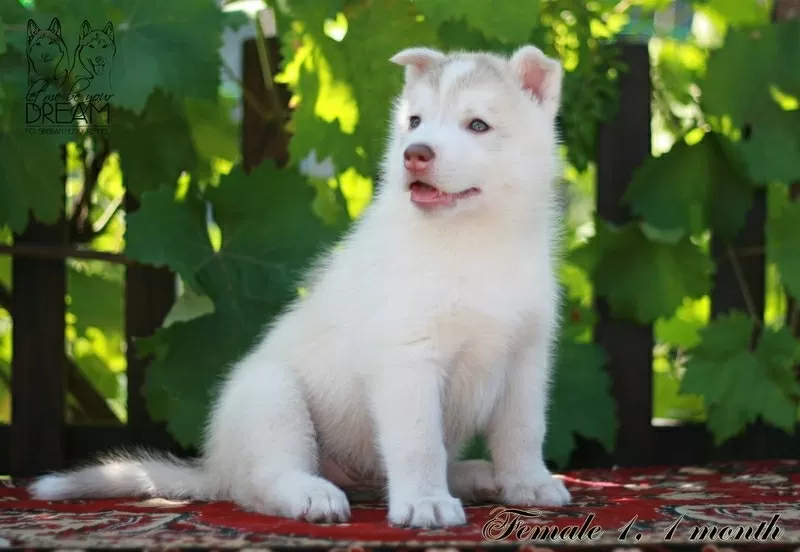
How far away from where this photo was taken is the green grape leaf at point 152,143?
3982 mm

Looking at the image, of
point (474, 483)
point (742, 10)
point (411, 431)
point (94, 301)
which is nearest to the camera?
point (411, 431)

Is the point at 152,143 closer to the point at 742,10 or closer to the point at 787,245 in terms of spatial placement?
the point at 787,245

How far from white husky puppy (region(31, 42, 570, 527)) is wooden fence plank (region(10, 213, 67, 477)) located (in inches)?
36.0

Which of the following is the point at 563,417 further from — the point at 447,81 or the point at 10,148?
the point at 10,148

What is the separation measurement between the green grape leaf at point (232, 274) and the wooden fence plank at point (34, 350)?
0.51 meters

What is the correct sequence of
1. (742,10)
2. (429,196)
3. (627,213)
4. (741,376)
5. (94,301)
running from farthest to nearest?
(742,10)
(94,301)
(627,213)
(741,376)
(429,196)

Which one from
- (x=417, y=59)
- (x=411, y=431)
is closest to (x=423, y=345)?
(x=411, y=431)

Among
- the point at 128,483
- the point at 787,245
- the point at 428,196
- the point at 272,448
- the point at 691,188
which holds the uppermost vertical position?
the point at 691,188

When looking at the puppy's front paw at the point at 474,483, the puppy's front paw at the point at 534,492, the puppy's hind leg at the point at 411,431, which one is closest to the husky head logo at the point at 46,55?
Answer: the puppy's hind leg at the point at 411,431

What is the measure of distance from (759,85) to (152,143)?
2.32m

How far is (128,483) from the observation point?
129 inches

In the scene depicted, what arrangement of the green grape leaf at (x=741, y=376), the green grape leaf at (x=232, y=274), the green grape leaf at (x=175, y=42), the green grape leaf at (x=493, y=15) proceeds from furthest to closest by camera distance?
1. the green grape leaf at (x=741, y=376)
2. the green grape leaf at (x=232, y=274)
3. the green grape leaf at (x=175, y=42)
4. the green grape leaf at (x=493, y=15)

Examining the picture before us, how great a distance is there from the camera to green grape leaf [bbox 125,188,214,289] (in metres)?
3.57

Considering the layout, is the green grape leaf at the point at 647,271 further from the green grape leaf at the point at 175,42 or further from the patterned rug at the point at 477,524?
the green grape leaf at the point at 175,42
